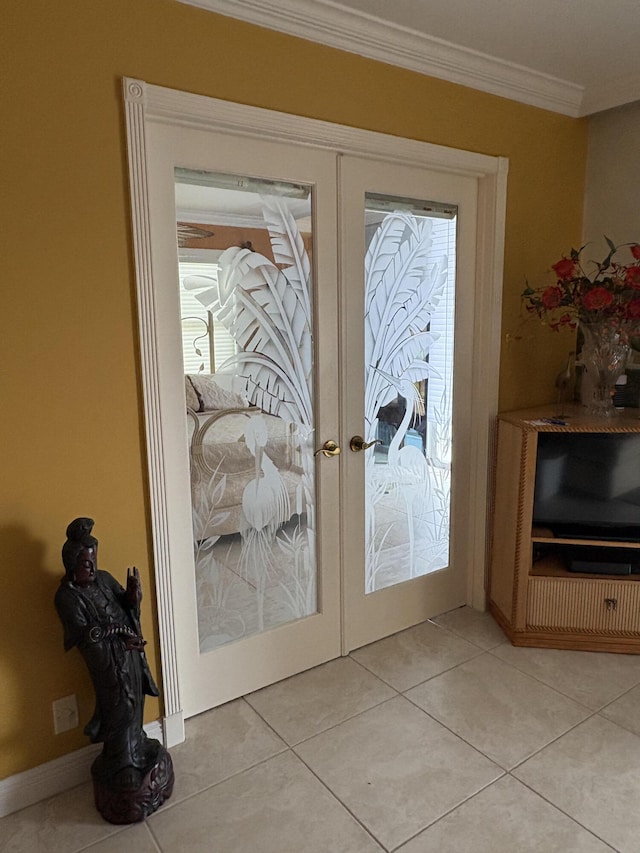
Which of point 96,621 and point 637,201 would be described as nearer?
point 96,621

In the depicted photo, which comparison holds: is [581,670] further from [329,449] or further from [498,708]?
[329,449]

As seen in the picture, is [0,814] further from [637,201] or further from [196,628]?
[637,201]

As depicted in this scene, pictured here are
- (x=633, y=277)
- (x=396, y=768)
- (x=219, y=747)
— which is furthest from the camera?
A: (x=633, y=277)

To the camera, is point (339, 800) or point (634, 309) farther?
point (634, 309)

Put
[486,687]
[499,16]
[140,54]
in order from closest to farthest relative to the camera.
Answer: [140,54] → [499,16] → [486,687]

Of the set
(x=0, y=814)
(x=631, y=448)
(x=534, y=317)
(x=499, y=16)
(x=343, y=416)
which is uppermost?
(x=499, y=16)

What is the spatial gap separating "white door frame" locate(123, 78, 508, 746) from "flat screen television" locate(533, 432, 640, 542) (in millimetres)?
339

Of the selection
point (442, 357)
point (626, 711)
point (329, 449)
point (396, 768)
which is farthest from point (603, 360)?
point (396, 768)

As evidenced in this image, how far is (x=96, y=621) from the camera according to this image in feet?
5.59

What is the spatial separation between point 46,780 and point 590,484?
2321 mm

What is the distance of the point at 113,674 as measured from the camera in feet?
5.73

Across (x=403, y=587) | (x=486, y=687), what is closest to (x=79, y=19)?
(x=403, y=587)

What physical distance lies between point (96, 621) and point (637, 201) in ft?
9.68

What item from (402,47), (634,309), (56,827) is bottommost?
(56,827)
